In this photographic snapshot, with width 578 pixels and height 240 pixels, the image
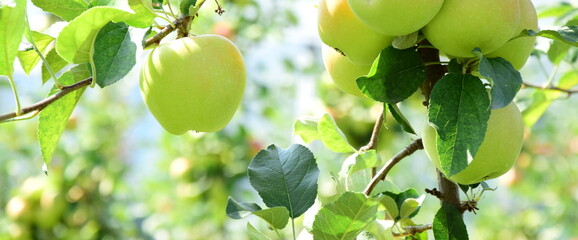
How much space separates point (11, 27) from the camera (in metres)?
0.55

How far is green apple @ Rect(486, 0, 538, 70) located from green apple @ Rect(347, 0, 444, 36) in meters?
0.08

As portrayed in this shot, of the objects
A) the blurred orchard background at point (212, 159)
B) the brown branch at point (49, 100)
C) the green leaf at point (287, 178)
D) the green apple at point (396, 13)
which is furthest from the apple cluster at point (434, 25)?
the blurred orchard background at point (212, 159)

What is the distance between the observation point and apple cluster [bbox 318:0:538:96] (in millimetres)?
523

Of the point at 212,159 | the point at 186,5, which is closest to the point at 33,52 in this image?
the point at 186,5

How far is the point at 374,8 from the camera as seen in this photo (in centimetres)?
→ 52

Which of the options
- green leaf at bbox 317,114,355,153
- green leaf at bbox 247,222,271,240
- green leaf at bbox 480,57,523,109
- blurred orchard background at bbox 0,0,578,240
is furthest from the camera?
blurred orchard background at bbox 0,0,578,240

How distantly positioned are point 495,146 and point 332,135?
0.67 feet

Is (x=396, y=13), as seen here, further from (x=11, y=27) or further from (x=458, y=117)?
(x=11, y=27)

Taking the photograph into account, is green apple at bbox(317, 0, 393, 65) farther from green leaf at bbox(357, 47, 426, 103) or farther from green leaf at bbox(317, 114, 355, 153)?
green leaf at bbox(317, 114, 355, 153)

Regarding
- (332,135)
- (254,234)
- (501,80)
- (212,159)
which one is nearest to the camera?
(501,80)

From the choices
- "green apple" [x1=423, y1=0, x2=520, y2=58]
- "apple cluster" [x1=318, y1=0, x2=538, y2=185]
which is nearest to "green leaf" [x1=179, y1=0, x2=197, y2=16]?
"apple cluster" [x1=318, y1=0, x2=538, y2=185]

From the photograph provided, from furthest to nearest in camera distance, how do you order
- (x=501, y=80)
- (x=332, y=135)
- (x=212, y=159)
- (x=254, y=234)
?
(x=212, y=159) → (x=332, y=135) → (x=254, y=234) → (x=501, y=80)

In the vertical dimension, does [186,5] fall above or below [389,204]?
above

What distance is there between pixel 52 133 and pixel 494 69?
41cm
